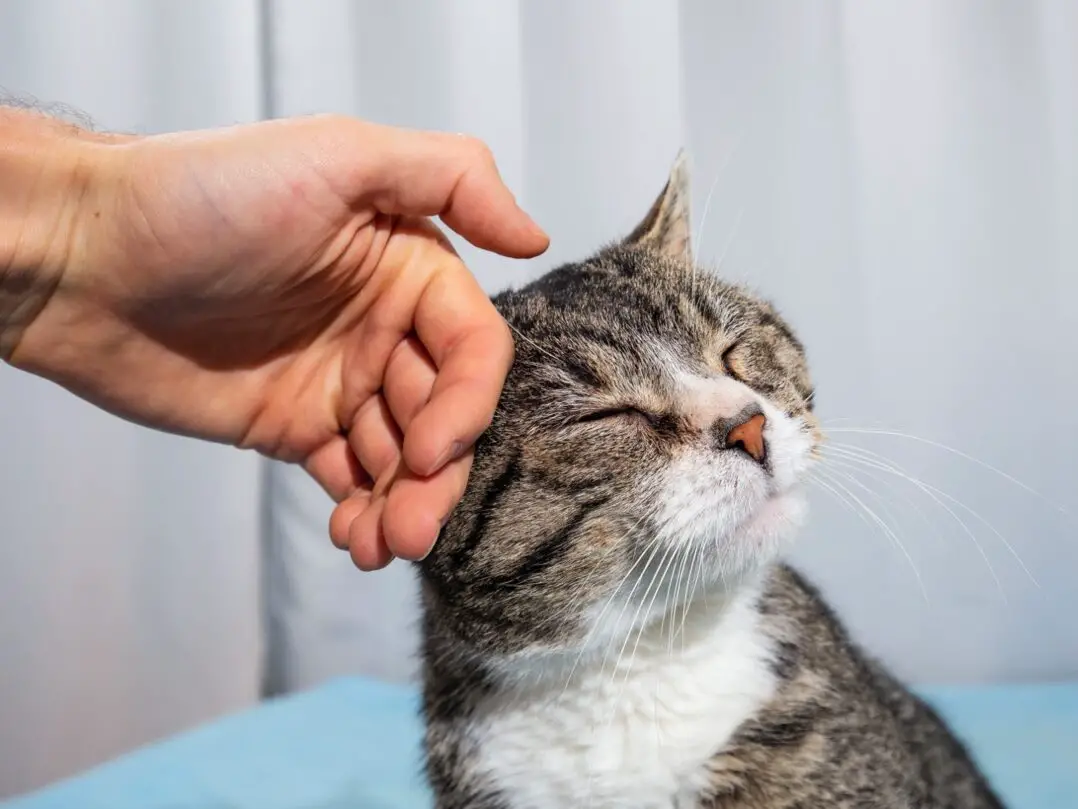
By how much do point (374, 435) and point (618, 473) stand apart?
18.3 inches

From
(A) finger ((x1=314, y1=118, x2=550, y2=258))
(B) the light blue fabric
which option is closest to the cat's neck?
(A) finger ((x1=314, y1=118, x2=550, y2=258))

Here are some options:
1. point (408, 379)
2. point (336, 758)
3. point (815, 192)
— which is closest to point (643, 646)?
point (408, 379)

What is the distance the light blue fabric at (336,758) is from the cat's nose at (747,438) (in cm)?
110

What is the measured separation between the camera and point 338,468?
4.95ft

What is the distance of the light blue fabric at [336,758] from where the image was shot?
6.63 feet

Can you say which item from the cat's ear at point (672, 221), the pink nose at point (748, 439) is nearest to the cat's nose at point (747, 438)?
the pink nose at point (748, 439)

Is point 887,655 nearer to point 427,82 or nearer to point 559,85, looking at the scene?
point 559,85

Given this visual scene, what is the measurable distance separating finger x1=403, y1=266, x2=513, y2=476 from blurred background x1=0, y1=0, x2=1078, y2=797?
1113mm

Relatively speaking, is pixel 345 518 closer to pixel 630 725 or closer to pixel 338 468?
pixel 338 468

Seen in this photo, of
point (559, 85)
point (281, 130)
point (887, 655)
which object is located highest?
point (559, 85)

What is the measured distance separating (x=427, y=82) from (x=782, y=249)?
3.36 feet

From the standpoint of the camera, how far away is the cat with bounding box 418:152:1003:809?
1133 millimetres

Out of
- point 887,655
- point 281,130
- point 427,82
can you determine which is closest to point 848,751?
point 281,130

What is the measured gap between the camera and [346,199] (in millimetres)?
1240
